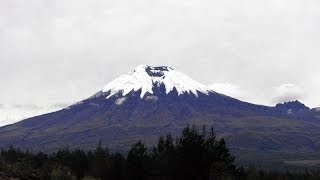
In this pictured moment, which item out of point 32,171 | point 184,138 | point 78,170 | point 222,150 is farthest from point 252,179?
point 32,171

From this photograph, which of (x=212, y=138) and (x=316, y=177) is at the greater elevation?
(x=212, y=138)

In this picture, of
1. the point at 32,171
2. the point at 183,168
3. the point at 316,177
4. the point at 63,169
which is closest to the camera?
the point at 32,171

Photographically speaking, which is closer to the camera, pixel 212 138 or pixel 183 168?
pixel 183 168

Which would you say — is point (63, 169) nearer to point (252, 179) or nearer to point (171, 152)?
point (171, 152)

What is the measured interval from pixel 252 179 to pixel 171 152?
346 inches

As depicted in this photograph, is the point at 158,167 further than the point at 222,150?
No

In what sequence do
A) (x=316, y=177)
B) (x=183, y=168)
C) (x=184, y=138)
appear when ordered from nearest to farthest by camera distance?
1. (x=183, y=168)
2. (x=184, y=138)
3. (x=316, y=177)

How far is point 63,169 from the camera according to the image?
47.8 m

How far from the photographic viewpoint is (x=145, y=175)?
54.0m

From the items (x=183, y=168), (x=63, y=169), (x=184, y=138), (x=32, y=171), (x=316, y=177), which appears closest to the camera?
(x=32, y=171)

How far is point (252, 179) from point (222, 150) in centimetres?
443

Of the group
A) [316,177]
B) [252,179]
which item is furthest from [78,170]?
[316,177]

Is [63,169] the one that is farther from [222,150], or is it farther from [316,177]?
[316,177]

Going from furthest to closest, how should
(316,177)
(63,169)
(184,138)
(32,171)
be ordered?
(316,177) → (184,138) → (63,169) → (32,171)
